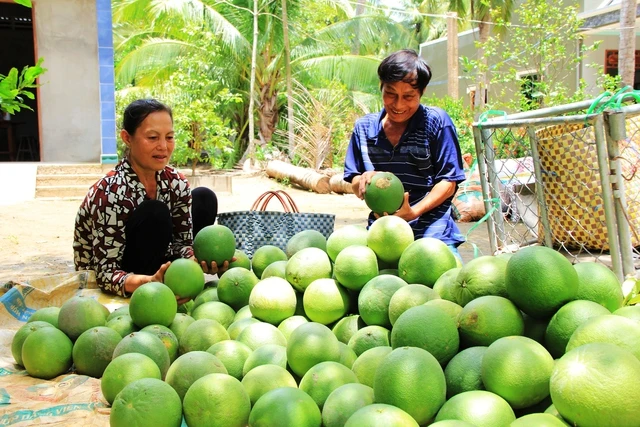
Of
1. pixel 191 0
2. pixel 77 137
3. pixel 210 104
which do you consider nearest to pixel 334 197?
pixel 210 104

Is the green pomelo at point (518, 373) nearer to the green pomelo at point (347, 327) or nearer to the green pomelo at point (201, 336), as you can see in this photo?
the green pomelo at point (347, 327)

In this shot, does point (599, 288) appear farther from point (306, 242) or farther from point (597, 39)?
point (597, 39)

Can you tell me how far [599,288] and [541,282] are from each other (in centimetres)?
23

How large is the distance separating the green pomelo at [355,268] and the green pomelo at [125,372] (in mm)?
756

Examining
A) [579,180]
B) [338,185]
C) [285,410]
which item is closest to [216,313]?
[285,410]

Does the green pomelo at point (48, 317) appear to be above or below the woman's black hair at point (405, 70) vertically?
below

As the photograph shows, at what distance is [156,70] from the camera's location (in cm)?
1855

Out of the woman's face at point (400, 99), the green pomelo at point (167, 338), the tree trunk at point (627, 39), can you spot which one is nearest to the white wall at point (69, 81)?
the woman's face at point (400, 99)

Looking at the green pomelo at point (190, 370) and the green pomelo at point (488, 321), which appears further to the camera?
the green pomelo at point (190, 370)

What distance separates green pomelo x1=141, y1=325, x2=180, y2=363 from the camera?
7.25 feet

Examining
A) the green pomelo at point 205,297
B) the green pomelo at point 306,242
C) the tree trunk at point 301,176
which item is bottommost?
the green pomelo at point 205,297

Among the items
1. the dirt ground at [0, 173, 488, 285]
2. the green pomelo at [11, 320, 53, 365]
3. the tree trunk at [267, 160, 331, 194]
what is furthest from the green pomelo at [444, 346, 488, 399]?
the tree trunk at [267, 160, 331, 194]

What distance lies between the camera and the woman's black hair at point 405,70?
127 inches

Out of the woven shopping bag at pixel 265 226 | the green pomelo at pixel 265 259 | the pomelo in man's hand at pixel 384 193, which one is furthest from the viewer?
the woven shopping bag at pixel 265 226
